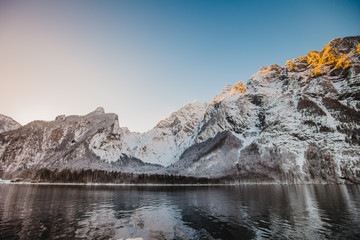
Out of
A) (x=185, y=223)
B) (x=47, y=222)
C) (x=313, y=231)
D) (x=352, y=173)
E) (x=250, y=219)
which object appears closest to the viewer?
(x=313, y=231)

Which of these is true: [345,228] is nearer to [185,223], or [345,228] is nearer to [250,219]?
[250,219]

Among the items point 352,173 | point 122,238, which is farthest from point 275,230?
point 352,173

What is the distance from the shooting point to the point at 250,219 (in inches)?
1315

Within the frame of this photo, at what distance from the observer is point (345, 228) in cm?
2727

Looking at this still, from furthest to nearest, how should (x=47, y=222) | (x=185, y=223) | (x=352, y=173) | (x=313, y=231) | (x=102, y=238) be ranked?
(x=352, y=173) → (x=185, y=223) → (x=47, y=222) → (x=313, y=231) → (x=102, y=238)

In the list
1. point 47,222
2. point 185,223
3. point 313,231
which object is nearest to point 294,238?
point 313,231

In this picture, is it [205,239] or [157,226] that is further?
[157,226]

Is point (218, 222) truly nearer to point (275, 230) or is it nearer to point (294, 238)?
point (275, 230)

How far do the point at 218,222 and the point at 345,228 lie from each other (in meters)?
17.6

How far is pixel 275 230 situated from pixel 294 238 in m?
3.64

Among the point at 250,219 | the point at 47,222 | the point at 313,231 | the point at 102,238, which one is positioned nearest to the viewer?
the point at 102,238

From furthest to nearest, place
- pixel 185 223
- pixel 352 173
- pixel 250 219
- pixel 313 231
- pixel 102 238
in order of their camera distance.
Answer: pixel 352 173, pixel 250 219, pixel 185 223, pixel 313 231, pixel 102 238

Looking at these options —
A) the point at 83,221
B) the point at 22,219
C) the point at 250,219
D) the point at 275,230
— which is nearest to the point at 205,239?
the point at 275,230

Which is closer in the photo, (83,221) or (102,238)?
(102,238)
